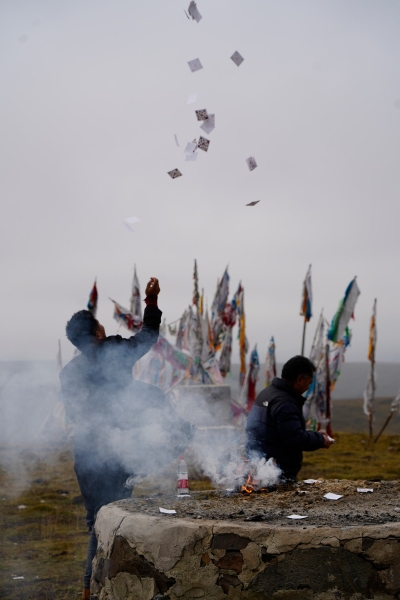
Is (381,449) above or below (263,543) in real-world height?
below

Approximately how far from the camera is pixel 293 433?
15.3 feet

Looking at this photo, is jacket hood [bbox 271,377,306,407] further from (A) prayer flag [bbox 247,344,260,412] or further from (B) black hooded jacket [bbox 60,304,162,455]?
(A) prayer flag [bbox 247,344,260,412]

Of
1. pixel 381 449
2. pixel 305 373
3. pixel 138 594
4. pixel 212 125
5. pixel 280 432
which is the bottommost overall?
pixel 381 449

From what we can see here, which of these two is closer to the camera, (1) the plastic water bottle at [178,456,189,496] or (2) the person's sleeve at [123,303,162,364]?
(2) the person's sleeve at [123,303,162,364]

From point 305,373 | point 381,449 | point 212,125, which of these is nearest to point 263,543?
point 305,373

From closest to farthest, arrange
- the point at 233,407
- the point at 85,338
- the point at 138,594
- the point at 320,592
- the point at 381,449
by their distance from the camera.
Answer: the point at 320,592, the point at 138,594, the point at 85,338, the point at 233,407, the point at 381,449

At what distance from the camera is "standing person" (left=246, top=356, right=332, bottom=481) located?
4695mm

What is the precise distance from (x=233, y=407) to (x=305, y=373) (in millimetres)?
7517

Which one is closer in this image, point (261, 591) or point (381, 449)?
point (261, 591)

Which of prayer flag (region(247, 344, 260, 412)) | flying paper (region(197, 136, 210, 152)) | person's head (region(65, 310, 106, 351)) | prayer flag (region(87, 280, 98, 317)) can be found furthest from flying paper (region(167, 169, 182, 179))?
prayer flag (region(247, 344, 260, 412))

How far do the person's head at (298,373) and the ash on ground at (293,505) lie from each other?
2.34 ft

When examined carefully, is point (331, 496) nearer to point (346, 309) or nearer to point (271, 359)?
point (346, 309)

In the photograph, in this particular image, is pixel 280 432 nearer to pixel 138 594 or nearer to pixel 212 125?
pixel 138 594

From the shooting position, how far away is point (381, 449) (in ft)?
58.9
